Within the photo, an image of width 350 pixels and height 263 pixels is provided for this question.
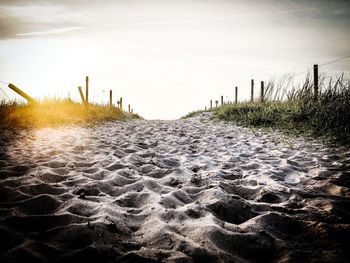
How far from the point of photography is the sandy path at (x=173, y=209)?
1.33 m

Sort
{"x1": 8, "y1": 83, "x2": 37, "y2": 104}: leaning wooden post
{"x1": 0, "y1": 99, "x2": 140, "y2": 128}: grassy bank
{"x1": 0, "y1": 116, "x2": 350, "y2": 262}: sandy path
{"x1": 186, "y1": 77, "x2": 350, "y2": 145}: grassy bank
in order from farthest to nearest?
{"x1": 8, "y1": 83, "x2": 37, "y2": 104}: leaning wooden post < {"x1": 0, "y1": 99, "x2": 140, "y2": 128}: grassy bank < {"x1": 186, "y1": 77, "x2": 350, "y2": 145}: grassy bank < {"x1": 0, "y1": 116, "x2": 350, "y2": 262}: sandy path

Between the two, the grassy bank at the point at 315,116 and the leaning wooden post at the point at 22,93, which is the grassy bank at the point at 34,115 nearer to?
the leaning wooden post at the point at 22,93

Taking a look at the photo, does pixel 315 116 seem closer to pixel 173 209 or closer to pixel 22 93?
pixel 173 209

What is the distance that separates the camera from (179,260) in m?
1.25

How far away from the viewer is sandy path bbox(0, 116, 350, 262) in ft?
4.36

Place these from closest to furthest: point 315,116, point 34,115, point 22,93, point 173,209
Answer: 1. point 173,209
2. point 315,116
3. point 34,115
4. point 22,93

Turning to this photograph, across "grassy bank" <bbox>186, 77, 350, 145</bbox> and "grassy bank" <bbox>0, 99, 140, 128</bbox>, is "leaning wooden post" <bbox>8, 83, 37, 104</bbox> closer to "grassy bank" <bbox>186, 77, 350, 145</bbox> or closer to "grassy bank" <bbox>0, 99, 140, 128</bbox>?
"grassy bank" <bbox>0, 99, 140, 128</bbox>

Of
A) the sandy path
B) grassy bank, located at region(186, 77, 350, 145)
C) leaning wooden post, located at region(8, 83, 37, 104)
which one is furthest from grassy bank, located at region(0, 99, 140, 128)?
grassy bank, located at region(186, 77, 350, 145)

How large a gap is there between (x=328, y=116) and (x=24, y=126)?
24.4 feet

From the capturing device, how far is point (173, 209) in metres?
1.79

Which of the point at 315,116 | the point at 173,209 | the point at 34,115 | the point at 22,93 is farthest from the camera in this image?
the point at 22,93

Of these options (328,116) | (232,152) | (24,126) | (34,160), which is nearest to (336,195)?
(232,152)

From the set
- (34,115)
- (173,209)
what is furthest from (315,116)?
(34,115)

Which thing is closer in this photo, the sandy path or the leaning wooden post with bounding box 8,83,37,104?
the sandy path
